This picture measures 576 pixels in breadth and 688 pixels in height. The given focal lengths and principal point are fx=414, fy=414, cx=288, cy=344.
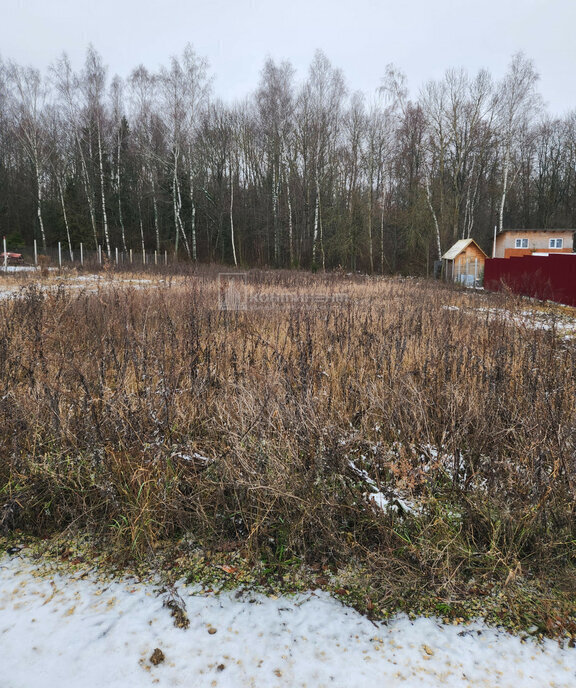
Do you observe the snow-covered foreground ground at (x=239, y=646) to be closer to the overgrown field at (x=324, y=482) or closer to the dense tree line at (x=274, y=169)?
the overgrown field at (x=324, y=482)

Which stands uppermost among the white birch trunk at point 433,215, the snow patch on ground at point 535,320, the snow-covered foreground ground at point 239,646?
the white birch trunk at point 433,215

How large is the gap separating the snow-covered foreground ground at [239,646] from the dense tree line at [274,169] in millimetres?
23163

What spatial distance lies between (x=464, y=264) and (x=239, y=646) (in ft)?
72.9

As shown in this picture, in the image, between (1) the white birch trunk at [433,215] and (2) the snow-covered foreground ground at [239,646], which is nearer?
(2) the snow-covered foreground ground at [239,646]

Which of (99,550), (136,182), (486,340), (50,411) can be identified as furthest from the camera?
(136,182)

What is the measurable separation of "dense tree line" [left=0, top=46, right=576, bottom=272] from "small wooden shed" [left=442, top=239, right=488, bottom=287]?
372 cm

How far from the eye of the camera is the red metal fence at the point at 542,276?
11.2 metres

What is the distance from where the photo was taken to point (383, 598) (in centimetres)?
170

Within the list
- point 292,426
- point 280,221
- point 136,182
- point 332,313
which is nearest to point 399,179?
point 280,221

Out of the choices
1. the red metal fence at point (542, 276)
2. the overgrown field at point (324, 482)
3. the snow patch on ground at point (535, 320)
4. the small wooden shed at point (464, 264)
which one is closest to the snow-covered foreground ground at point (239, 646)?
the overgrown field at point (324, 482)

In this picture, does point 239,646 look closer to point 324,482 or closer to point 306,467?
point 324,482

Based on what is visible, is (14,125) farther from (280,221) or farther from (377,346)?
(377,346)

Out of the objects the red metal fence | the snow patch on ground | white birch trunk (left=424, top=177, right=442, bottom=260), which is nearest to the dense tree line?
white birch trunk (left=424, top=177, right=442, bottom=260)

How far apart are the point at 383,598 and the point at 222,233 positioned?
31547 mm
